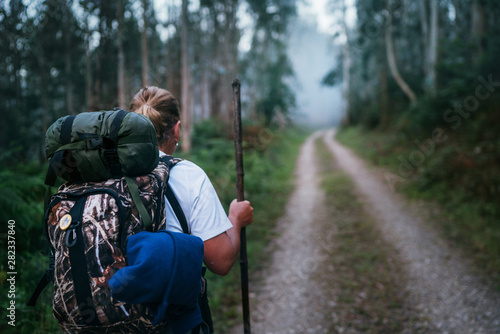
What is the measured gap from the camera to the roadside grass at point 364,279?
12.7 feet

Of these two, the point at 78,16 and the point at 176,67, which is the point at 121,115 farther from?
the point at 176,67

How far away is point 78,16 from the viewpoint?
17.5m

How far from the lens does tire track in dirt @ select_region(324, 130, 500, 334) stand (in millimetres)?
3750

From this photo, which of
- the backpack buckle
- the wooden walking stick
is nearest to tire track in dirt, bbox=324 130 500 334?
the wooden walking stick

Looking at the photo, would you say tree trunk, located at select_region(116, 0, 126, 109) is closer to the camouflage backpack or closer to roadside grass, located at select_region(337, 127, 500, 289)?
roadside grass, located at select_region(337, 127, 500, 289)

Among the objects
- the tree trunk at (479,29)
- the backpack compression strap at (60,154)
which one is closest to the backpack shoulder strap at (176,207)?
the backpack compression strap at (60,154)

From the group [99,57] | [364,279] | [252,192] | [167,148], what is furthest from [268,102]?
[167,148]

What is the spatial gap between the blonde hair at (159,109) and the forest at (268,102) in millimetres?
656

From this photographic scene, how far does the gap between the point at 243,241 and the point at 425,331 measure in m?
3.00

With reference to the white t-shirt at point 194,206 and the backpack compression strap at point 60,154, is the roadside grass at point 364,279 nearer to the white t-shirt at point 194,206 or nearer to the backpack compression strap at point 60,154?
the white t-shirt at point 194,206

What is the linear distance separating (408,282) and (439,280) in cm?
47

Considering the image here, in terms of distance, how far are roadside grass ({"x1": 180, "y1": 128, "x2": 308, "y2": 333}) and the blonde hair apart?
3044mm

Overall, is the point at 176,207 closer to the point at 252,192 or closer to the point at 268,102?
the point at 252,192

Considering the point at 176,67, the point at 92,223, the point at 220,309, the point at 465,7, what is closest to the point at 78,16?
the point at 176,67
